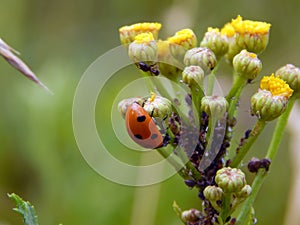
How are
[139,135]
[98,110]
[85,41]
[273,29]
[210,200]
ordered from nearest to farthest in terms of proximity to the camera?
[210,200] → [139,135] → [98,110] → [273,29] → [85,41]

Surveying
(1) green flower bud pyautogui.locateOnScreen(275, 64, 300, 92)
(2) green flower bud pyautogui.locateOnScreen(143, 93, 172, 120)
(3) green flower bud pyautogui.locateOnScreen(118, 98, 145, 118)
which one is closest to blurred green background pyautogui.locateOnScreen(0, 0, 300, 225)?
(3) green flower bud pyautogui.locateOnScreen(118, 98, 145, 118)

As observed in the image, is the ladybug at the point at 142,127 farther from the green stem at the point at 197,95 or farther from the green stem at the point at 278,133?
the green stem at the point at 278,133

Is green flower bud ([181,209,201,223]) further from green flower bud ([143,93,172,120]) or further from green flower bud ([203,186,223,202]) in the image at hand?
green flower bud ([143,93,172,120])

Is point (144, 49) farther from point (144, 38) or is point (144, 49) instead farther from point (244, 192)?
point (244, 192)

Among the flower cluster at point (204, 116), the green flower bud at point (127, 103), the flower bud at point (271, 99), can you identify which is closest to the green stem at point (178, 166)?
the flower cluster at point (204, 116)

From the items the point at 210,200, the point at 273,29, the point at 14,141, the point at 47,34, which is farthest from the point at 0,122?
the point at 210,200

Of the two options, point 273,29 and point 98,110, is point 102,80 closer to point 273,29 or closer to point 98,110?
point 98,110
